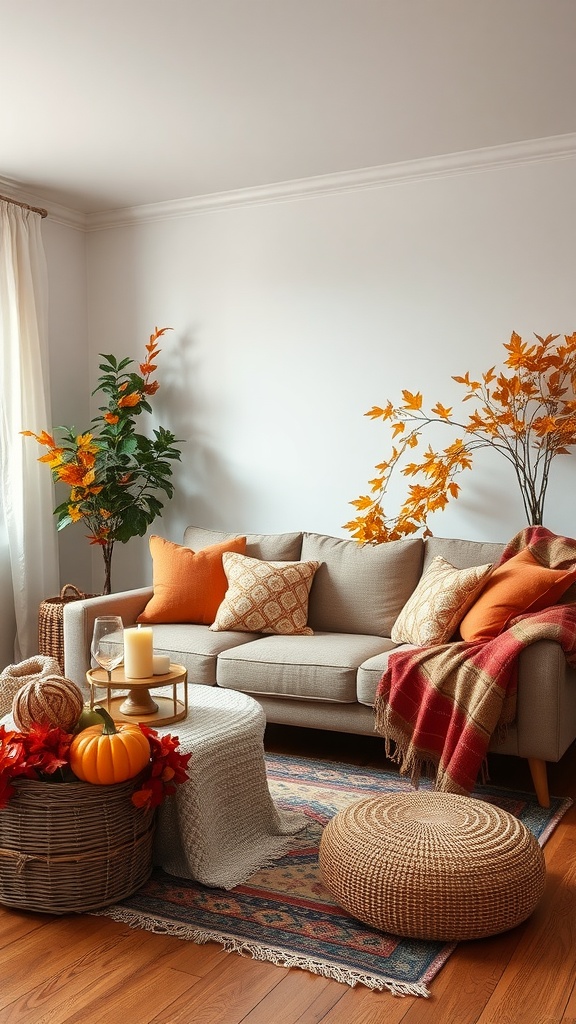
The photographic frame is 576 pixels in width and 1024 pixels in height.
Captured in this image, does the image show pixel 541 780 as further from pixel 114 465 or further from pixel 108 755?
pixel 114 465

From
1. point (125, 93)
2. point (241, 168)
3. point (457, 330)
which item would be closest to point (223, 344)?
point (241, 168)

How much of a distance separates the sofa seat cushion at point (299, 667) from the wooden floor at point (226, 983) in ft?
4.22

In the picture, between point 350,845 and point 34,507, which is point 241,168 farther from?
point 350,845

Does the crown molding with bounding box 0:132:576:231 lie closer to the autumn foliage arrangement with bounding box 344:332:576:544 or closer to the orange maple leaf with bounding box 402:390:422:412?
the autumn foliage arrangement with bounding box 344:332:576:544

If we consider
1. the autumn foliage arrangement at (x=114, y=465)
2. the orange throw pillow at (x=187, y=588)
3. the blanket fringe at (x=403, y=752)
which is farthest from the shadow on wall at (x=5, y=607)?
the blanket fringe at (x=403, y=752)

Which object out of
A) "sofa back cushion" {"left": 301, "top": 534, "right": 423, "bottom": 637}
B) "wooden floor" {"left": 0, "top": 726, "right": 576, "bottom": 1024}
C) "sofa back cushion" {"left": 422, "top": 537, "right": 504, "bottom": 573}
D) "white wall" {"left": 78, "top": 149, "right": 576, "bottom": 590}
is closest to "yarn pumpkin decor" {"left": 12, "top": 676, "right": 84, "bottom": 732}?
"wooden floor" {"left": 0, "top": 726, "right": 576, "bottom": 1024}

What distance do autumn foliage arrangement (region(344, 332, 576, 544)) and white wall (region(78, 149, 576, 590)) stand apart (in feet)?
0.32

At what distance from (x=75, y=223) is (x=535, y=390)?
2.95 metres

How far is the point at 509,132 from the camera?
420 cm

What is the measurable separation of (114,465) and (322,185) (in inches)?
71.9

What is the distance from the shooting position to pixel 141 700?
2832 mm

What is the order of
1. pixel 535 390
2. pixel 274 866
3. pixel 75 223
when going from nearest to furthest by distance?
pixel 274 866
pixel 535 390
pixel 75 223

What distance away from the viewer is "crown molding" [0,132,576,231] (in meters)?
4.33

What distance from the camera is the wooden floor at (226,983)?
6.54 ft
